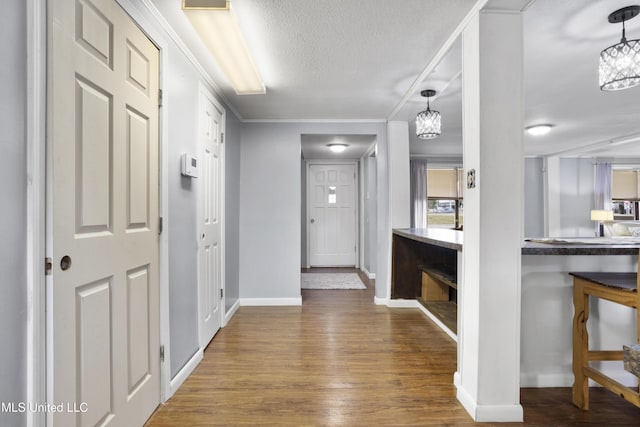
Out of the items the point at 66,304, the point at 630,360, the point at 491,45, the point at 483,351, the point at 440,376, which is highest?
the point at 491,45

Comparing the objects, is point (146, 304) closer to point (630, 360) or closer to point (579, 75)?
point (630, 360)

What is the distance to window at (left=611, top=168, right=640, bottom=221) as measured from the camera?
22.6 ft

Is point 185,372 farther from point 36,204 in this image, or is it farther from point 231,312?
point 36,204

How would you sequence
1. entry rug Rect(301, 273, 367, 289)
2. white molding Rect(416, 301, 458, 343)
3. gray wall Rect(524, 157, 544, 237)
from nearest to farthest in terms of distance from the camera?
white molding Rect(416, 301, 458, 343), entry rug Rect(301, 273, 367, 289), gray wall Rect(524, 157, 544, 237)

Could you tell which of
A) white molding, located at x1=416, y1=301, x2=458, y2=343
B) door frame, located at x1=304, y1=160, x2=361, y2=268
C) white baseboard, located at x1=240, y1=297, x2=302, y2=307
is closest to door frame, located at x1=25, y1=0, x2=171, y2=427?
white molding, located at x1=416, y1=301, x2=458, y2=343

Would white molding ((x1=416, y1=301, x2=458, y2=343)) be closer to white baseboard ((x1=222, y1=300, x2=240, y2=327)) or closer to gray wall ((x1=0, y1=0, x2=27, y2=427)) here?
white baseboard ((x1=222, y1=300, x2=240, y2=327))

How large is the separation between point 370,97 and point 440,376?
2433mm

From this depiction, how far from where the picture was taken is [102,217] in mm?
1321

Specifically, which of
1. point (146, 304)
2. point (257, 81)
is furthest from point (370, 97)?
point (146, 304)

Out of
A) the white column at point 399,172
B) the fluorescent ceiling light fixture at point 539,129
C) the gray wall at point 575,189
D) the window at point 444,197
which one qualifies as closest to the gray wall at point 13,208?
the white column at point 399,172

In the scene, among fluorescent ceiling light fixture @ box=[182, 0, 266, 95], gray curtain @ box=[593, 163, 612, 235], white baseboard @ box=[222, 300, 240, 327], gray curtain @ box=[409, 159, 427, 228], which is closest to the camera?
fluorescent ceiling light fixture @ box=[182, 0, 266, 95]

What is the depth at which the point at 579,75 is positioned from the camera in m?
2.78

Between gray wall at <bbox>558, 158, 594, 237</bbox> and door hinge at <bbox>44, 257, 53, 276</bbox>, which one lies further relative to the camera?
gray wall at <bbox>558, 158, 594, 237</bbox>

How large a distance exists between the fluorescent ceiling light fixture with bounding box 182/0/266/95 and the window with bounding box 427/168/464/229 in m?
5.13
